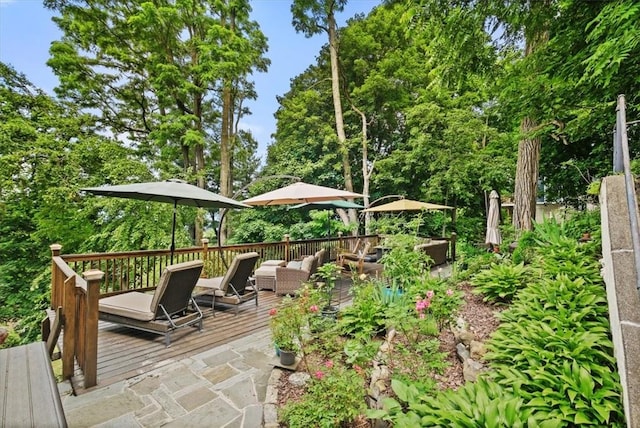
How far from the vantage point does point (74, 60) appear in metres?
10.7

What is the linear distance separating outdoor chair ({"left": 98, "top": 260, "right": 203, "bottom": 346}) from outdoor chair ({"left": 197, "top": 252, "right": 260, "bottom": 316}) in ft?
2.62

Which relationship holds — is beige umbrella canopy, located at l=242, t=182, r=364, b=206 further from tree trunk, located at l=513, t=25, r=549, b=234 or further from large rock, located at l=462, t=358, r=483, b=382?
large rock, located at l=462, t=358, r=483, b=382

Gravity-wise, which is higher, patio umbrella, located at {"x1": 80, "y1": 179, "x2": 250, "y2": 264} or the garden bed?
patio umbrella, located at {"x1": 80, "y1": 179, "x2": 250, "y2": 264}

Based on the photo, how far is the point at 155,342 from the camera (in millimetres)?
3648

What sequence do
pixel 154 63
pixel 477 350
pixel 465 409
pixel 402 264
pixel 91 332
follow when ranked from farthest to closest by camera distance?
pixel 154 63, pixel 402 264, pixel 91 332, pixel 477 350, pixel 465 409

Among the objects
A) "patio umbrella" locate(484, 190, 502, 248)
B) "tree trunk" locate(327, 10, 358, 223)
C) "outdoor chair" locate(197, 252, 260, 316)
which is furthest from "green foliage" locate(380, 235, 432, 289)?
"tree trunk" locate(327, 10, 358, 223)

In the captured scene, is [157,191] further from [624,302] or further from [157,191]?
[624,302]

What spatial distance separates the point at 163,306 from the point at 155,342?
0.45 m

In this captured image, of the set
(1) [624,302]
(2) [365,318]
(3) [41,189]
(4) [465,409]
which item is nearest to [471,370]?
(4) [465,409]

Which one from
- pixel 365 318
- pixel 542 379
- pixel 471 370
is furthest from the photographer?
pixel 365 318

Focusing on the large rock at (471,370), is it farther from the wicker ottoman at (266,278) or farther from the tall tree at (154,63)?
the tall tree at (154,63)

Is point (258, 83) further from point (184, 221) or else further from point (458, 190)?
point (458, 190)

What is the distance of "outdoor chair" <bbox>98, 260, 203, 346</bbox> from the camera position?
11.7 feet

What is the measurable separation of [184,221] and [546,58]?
10.3 m
